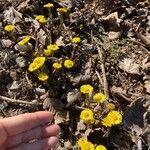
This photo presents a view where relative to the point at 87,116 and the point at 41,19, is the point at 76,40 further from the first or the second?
the point at 87,116

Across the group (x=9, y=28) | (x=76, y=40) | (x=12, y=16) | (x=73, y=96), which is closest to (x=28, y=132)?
(x=73, y=96)

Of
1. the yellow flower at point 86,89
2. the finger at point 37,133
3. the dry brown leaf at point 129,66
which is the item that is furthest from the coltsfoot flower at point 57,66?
the finger at point 37,133

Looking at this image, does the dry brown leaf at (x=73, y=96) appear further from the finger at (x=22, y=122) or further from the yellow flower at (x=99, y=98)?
the finger at (x=22, y=122)

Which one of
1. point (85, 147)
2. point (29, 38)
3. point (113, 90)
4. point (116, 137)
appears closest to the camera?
point (85, 147)

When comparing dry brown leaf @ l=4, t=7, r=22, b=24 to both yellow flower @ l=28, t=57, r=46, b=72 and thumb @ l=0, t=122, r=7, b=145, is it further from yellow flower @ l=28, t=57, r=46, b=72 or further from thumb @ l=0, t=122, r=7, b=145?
thumb @ l=0, t=122, r=7, b=145

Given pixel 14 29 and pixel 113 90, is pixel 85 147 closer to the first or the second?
pixel 113 90

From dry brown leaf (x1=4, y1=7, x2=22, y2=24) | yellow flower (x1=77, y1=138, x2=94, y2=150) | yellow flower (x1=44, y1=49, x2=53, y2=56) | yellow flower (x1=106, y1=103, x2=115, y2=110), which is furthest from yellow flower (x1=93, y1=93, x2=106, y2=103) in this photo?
dry brown leaf (x1=4, y1=7, x2=22, y2=24)

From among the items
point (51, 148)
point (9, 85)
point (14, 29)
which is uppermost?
point (14, 29)

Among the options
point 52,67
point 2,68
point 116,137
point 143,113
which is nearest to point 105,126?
point 116,137
